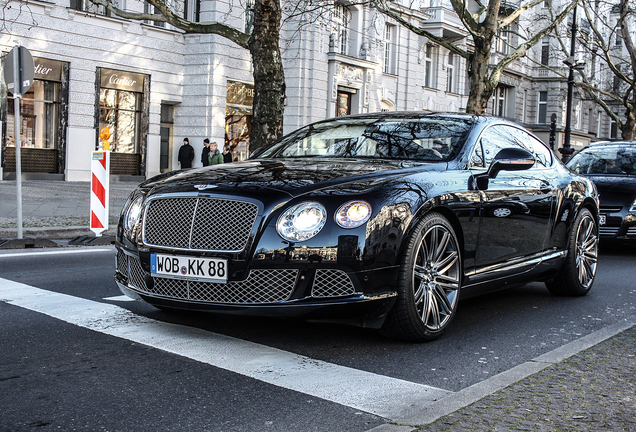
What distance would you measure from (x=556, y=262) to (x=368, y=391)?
11.1 feet

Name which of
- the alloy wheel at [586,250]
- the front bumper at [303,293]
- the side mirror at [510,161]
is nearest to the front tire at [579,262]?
the alloy wheel at [586,250]

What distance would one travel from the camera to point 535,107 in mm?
52312

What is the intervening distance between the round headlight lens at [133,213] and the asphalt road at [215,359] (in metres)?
0.66

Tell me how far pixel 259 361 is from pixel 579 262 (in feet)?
12.7

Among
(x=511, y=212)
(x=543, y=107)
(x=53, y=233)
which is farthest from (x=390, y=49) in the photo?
(x=511, y=212)

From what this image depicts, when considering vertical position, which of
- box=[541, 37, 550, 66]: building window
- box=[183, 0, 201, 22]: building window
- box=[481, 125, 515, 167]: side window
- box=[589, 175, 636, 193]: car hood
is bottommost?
box=[589, 175, 636, 193]: car hood

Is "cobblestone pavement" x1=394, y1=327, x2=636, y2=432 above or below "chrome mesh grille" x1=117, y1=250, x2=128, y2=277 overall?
below

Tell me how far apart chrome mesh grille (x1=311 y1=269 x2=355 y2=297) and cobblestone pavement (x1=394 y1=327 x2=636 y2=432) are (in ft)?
3.38

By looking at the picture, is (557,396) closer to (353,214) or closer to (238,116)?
(353,214)

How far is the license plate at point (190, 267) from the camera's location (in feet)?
14.0

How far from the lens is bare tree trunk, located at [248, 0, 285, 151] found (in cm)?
1473

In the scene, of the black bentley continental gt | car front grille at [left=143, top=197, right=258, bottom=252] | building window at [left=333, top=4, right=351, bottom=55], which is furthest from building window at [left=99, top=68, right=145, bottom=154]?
car front grille at [left=143, top=197, right=258, bottom=252]

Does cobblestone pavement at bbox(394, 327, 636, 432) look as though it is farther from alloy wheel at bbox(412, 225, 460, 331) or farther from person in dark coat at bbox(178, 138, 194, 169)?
person in dark coat at bbox(178, 138, 194, 169)

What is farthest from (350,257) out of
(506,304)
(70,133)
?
(70,133)
